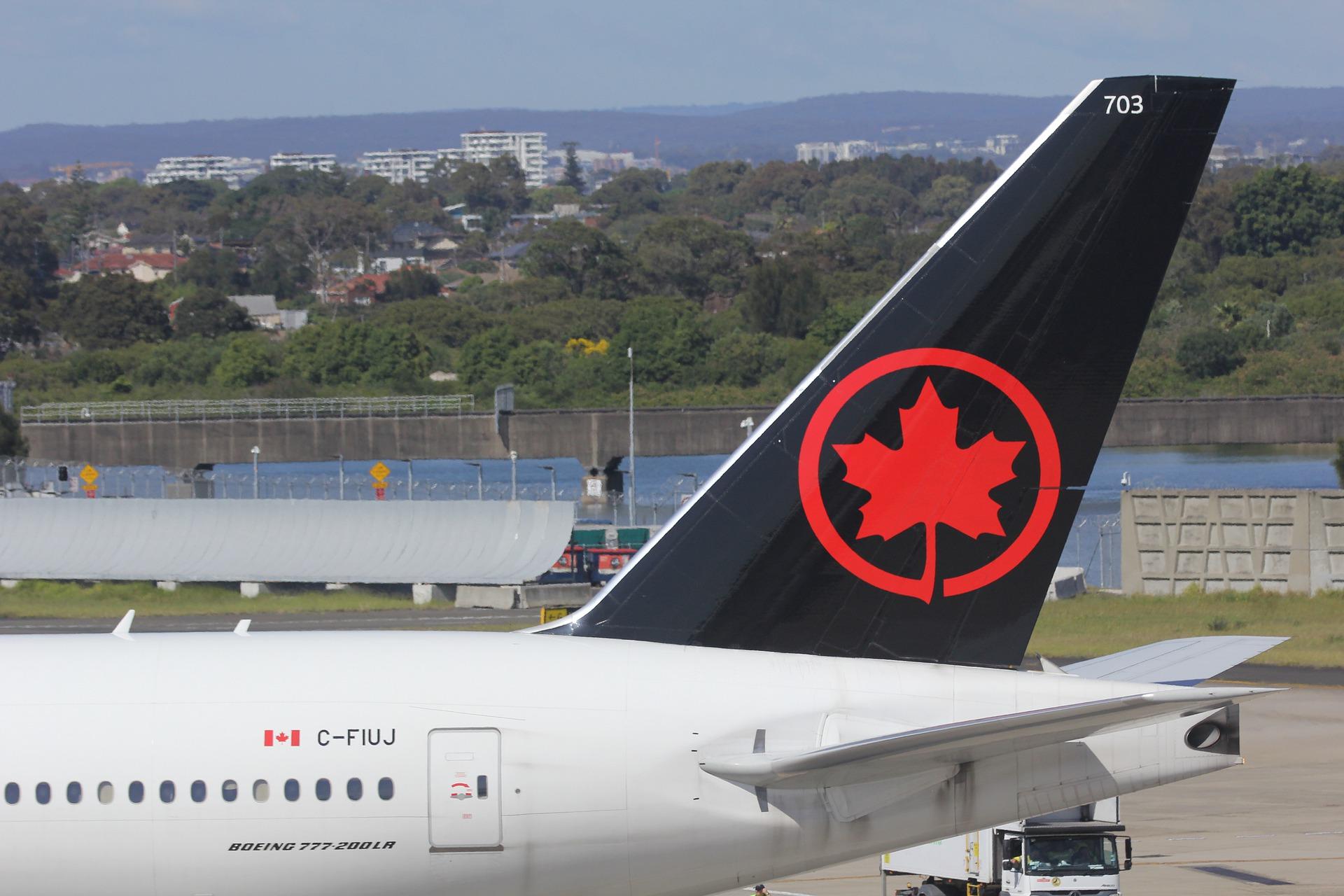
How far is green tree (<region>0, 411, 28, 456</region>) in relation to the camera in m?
105

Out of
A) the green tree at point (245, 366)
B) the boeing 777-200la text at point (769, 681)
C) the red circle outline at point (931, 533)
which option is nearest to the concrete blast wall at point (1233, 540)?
the boeing 777-200la text at point (769, 681)

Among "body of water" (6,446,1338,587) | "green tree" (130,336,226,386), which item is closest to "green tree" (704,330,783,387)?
"body of water" (6,446,1338,587)

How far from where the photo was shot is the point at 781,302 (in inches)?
6954

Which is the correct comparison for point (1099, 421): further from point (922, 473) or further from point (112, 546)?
point (112, 546)

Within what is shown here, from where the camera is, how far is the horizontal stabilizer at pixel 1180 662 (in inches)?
595

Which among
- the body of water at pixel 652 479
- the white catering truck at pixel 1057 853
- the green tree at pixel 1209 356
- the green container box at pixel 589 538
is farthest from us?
the green tree at pixel 1209 356

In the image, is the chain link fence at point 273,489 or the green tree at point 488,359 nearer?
the chain link fence at point 273,489

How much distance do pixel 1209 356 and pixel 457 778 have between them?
12585 centimetres

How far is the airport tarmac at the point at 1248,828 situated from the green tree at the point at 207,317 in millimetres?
161295

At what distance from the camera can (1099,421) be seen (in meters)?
15.3

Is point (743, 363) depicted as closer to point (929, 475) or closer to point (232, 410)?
point (232, 410)

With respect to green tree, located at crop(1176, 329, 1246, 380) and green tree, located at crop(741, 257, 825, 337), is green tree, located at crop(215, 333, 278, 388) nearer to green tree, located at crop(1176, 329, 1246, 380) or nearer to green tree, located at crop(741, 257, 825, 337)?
green tree, located at crop(741, 257, 825, 337)

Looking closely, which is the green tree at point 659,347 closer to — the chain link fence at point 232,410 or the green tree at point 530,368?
the green tree at point 530,368

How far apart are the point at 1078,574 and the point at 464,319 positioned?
122602 millimetres
